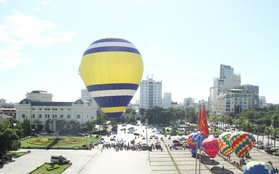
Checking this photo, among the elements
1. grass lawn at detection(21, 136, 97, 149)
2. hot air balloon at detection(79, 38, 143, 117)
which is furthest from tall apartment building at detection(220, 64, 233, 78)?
hot air balloon at detection(79, 38, 143, 117)

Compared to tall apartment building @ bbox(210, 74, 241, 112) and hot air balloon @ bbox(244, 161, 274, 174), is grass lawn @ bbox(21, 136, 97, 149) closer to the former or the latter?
hot air balloon @ bbox(244, 161, 274, 174)

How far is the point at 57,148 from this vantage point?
49844 millimetres

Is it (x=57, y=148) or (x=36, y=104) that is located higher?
(x=36, y=104)

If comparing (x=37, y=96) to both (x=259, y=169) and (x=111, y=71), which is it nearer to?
(x=111, y=71)

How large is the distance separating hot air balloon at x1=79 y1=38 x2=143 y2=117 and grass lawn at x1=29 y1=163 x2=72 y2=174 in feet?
29.5

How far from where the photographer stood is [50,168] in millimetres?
35062

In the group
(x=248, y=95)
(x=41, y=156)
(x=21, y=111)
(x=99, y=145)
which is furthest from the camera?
(x=248, y=95)

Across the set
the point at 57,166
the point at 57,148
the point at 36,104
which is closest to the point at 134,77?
the point at 57,166

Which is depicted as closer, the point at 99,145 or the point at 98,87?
the point at 98,87

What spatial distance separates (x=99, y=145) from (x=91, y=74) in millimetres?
25407

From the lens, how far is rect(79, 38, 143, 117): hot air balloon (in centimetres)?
3062

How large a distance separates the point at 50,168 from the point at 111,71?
1443 centimetres

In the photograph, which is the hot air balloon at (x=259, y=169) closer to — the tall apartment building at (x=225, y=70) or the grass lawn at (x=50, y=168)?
the grass lawn at (x=50, y=168)

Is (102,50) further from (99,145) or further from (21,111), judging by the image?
(21,111)
